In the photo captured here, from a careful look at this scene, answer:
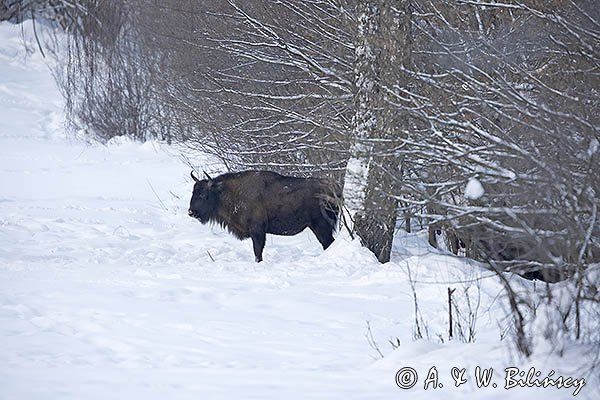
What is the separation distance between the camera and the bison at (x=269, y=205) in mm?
12570

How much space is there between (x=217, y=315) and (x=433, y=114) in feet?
9.58

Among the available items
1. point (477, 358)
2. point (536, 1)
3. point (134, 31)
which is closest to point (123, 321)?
point (477, 358)

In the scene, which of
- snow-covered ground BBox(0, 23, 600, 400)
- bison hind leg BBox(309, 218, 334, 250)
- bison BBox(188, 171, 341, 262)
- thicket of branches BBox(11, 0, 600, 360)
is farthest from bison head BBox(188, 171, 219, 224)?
bison hind leg BBox(309, 218, 334, 250)

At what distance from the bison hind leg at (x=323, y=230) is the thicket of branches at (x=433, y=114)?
78cm

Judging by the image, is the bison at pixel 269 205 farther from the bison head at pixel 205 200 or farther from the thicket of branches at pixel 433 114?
the thicket of branches at pixel 433 114

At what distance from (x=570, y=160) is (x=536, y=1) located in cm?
356

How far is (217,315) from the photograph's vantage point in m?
8.59

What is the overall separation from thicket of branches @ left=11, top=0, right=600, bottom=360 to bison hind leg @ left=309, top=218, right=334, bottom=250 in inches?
30.8

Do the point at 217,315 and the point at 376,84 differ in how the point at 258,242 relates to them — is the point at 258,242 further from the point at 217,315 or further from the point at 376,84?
the point at 217,315

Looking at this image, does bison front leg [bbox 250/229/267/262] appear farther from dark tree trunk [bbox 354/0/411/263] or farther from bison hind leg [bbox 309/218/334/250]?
dark tree trunk [bbox 354/0/411/263]

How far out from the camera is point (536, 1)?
10.3m

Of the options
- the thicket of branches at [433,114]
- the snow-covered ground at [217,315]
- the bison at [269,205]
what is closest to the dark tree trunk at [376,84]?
the thicket of branches at [433,114]

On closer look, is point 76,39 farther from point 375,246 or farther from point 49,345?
point 49,345

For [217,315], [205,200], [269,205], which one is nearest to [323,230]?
[269,205]
